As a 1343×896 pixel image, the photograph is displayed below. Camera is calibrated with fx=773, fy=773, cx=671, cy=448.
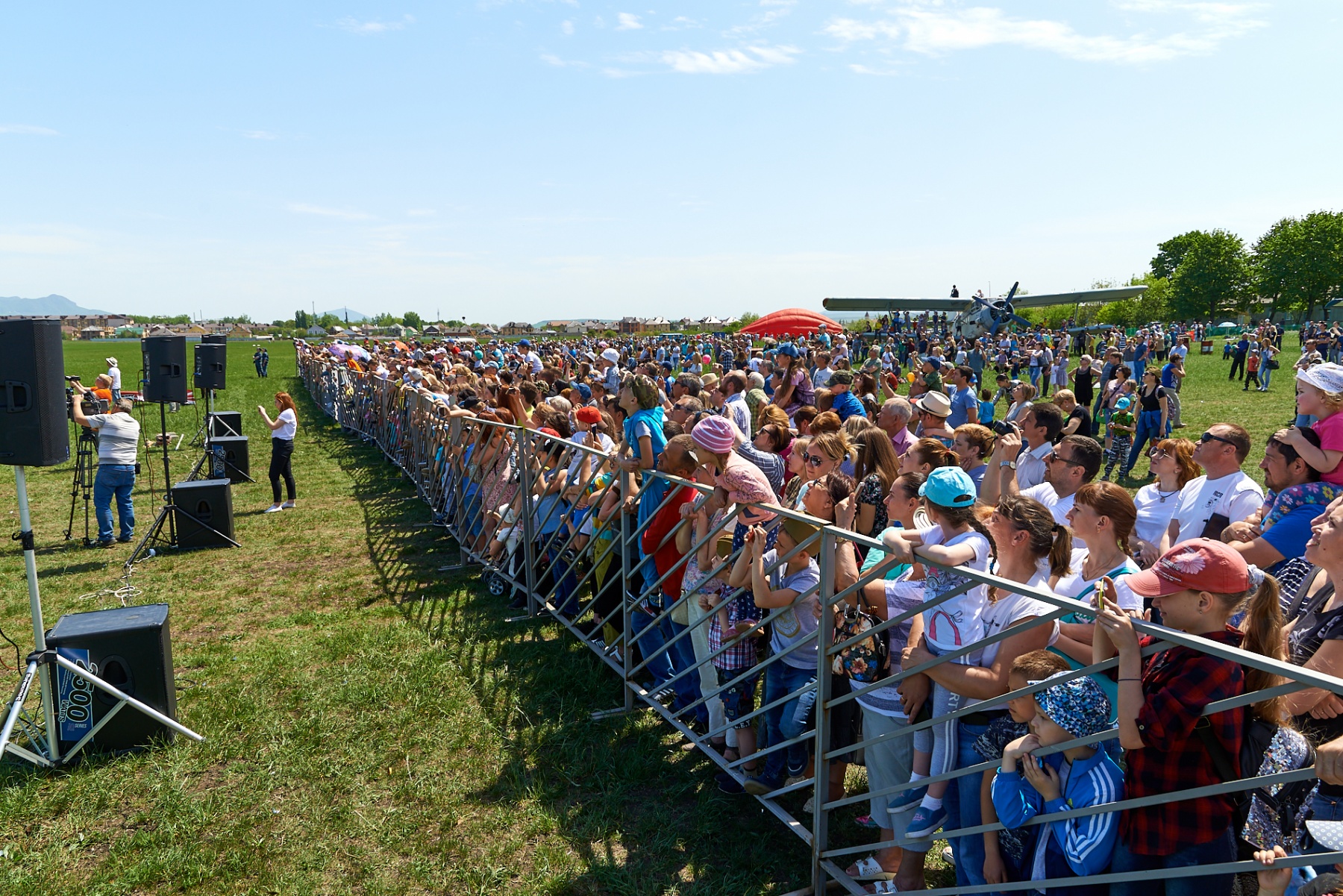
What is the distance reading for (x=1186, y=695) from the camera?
198cm

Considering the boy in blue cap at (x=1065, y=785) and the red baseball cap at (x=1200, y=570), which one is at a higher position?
the red baseball cap at (x=1200, y=570)

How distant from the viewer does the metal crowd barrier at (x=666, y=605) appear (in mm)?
2121

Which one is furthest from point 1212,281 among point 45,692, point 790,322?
point 45,692

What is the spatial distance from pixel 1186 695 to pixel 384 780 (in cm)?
392

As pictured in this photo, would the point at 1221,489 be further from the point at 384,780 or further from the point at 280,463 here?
the point at 280,463

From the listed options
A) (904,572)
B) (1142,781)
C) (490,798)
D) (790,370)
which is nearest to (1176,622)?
(1142,781)

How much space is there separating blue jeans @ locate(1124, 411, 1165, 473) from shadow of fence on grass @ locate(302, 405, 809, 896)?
956 centimetres

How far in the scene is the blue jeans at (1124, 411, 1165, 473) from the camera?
453 inches

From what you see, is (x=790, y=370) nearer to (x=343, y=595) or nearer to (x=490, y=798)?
(x=343, y=595)

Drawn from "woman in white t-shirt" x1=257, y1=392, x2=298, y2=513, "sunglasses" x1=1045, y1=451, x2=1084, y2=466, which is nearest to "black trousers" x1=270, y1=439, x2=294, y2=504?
"woman in white t-shirt" x1=257, y1=392, x2=298, y2=513

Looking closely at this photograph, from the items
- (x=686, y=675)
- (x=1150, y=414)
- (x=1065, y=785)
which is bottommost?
(x=686, y=675)

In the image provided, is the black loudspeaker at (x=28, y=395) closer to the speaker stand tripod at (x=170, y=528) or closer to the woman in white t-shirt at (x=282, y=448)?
the speaker stand tripod at (x=170, y=528)

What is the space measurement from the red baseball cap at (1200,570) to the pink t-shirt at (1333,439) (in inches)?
107

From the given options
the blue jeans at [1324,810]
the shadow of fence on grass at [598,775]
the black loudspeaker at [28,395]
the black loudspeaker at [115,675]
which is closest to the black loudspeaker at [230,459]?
the shadow of fence on grass at [598,775]
